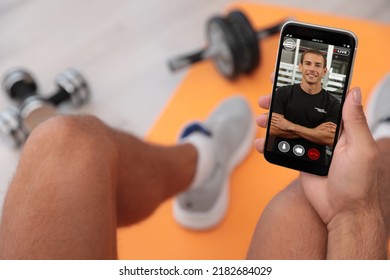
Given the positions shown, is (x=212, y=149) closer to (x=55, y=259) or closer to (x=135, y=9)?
(x=55, y=259)

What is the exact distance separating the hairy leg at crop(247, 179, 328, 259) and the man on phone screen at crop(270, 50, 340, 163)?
8 cm

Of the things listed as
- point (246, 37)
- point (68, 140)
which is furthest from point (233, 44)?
point (68, 140)

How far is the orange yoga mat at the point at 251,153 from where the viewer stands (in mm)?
743

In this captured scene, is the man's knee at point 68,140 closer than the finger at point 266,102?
No

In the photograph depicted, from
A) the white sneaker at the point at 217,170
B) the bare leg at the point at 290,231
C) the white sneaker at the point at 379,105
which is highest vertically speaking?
the bare leg at the point at 290,231

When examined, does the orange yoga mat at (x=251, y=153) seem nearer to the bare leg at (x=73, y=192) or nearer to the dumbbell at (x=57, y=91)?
the bare leg at (x=73, y=192)

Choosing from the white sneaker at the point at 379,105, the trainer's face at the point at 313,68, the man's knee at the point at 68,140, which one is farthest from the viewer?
the white sneaker at the point at 379,105

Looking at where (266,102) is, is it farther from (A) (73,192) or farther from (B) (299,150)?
(A) (73,192)

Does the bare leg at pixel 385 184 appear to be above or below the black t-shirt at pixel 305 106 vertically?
below

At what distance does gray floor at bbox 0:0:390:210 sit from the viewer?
1.18 meters

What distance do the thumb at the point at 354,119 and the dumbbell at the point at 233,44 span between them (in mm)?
524

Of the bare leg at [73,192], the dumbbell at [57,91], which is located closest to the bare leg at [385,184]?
the bare leg at [73,192]

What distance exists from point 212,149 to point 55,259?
1.46 ft
